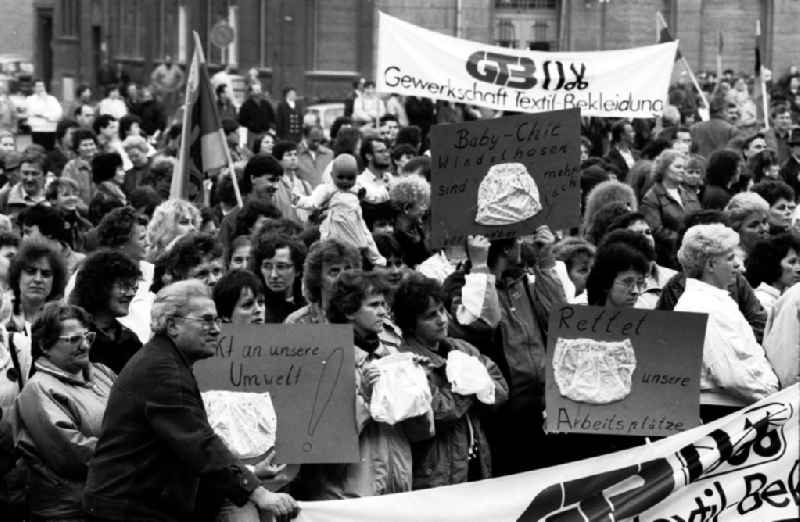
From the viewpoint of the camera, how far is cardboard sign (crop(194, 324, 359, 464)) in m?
8.49

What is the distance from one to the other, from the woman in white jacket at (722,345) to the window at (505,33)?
109ft

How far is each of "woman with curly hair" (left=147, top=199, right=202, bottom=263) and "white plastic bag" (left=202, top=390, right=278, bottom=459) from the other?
12.2ft

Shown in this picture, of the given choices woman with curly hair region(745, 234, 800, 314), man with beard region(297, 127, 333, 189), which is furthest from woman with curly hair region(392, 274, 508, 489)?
man with beard region(297, 127, 333, 189)

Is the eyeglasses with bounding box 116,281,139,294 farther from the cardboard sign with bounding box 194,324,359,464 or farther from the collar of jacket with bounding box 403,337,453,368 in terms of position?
the collar of jacket with bounding box 403,337,453,368

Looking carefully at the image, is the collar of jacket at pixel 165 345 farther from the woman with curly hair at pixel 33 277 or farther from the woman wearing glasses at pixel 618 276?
the woman wearing glasses at pixel 618 276

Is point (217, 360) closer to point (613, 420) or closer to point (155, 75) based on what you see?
point (613, 420)

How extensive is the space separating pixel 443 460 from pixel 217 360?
3.82ft

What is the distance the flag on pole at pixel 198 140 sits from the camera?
14297 millimetres

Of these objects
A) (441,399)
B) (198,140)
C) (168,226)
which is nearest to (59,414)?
(441,399)

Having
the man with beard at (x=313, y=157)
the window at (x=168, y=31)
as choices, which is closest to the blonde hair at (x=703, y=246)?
the man with beard at (x=313, y=157)

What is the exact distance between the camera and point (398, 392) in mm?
8539

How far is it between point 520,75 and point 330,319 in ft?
23.8

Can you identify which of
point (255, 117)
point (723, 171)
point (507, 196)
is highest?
point (507, 196)

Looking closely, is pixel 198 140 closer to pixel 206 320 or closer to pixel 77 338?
pixel 77 338
